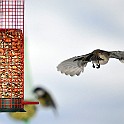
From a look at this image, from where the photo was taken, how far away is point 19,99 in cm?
581

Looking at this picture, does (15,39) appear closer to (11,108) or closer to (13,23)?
(13,23)

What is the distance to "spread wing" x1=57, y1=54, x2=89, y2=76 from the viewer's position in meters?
5.98

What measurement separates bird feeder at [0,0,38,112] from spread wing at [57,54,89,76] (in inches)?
18.4

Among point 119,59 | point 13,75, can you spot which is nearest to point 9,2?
point 13,75

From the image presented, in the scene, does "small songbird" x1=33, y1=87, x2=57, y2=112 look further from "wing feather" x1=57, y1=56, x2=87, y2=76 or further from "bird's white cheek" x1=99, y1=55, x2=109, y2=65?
"bird's white cheek" x1=99, y1=55, x2=109, y2=65

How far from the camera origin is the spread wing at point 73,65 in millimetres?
5980

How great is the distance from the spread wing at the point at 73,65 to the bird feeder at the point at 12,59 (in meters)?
0.47

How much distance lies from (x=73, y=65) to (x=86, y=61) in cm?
15

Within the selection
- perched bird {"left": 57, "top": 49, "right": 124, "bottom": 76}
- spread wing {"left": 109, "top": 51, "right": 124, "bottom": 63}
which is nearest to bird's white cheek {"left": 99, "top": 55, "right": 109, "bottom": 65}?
perched bird {"left": 57, "top": 49, "right": 124, "bottom": 76}

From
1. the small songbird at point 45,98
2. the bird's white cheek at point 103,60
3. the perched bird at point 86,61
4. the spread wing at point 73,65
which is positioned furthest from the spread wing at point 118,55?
the small songbird at point 45,98

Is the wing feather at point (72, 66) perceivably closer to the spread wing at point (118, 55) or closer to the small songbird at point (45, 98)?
the spread wing at point (118, 55)

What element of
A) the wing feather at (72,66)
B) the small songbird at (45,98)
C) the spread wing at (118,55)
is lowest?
the small songbird at (45,98)

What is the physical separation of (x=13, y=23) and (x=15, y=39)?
19 cm

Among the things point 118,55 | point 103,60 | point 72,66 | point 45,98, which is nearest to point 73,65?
point 72,66
